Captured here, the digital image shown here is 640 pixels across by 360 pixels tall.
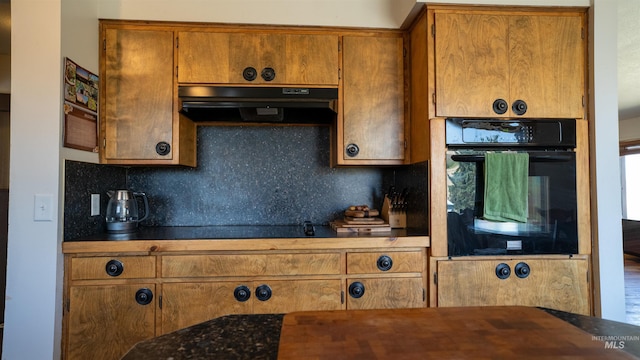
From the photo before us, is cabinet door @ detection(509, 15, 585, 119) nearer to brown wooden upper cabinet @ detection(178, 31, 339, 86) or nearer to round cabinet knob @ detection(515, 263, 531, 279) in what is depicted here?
round cabinet knob @ detection(515, 263, 531, 279)

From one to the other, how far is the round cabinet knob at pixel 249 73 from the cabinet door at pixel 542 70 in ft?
4.69

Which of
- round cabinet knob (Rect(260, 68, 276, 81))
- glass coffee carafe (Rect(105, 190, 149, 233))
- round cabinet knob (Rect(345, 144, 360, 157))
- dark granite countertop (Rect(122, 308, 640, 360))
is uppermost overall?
round cabinet knob (Rect(260, 68, 276, 81))

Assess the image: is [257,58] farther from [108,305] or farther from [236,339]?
[236,339]

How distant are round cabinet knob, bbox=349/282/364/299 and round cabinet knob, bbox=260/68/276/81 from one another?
4.12ft

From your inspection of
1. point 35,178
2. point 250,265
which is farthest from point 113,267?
point 250,265

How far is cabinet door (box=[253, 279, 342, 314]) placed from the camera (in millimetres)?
1669

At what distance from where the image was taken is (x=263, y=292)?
1662 mm

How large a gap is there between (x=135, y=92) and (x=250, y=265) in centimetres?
122

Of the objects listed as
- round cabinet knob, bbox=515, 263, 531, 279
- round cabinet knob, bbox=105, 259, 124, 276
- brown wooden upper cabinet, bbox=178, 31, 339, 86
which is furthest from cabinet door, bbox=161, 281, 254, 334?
round cabinet knob, bbox=515, 263, 531, 279

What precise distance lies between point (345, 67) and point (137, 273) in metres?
1.60

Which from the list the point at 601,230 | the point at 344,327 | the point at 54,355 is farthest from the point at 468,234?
the point at 54,355

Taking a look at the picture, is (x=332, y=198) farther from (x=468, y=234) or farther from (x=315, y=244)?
(x=468, y=234)

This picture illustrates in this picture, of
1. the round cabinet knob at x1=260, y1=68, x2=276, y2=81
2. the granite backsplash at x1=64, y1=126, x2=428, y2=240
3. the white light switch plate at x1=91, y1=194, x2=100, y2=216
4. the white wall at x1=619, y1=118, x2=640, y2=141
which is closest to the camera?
the white light switch plate at x1=91, y1=194, x2=100, y2=216

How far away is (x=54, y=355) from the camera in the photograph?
1.56 metres
